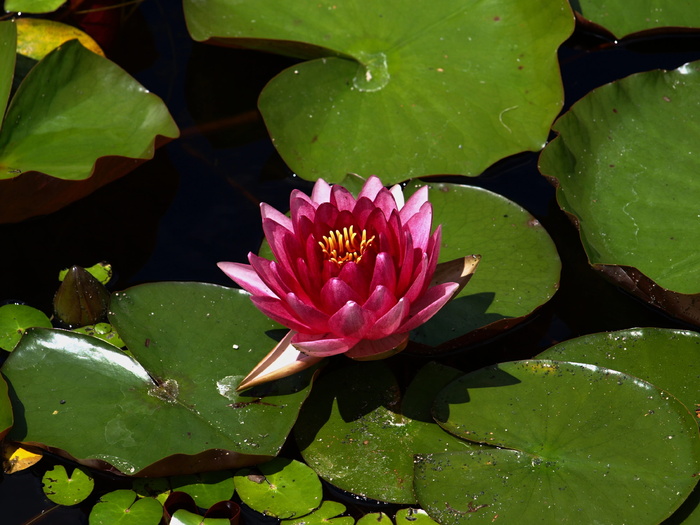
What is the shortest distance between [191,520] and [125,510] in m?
0.23

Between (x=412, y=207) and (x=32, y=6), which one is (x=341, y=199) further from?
(x=32, y=6)

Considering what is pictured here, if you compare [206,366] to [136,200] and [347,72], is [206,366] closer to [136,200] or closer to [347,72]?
[136,200]

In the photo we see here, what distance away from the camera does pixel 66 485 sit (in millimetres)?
2348

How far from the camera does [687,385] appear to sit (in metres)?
2.29

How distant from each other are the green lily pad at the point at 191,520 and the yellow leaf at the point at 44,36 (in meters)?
2.43

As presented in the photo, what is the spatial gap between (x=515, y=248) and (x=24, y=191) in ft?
6.36

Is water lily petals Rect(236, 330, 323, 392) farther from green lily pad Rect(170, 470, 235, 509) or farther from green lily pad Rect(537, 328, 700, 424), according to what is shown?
green lily pad Rect(537, 328, 700, 424)

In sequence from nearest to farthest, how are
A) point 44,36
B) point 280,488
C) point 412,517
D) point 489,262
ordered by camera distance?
point 412,517
point 280,488
point 489,262
point 44,36

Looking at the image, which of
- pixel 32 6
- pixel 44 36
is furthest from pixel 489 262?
pixel 32 6

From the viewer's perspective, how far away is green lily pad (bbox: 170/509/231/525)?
2.21 m

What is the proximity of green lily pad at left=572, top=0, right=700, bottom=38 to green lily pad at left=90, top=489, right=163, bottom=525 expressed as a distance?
9.58 ft

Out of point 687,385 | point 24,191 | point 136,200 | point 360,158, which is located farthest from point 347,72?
point 687,385

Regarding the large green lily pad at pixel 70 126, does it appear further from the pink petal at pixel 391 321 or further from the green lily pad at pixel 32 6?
the pink petal at pixel 391 321

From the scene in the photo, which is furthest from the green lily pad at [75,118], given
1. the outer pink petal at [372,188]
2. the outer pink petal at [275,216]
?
the outer pink petal at [372,188]
